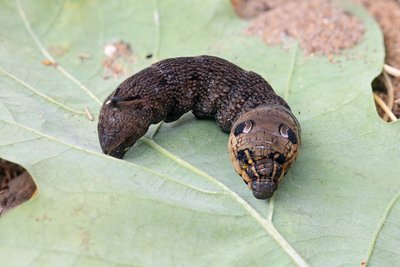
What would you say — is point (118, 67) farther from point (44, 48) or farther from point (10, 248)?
point (10, 248)

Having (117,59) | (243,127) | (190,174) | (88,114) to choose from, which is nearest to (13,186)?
(88,114)

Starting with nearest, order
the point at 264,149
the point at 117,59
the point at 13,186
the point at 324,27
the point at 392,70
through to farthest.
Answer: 1. the point at 264,149
2. the point at 13,186
3. the point at 392,70
4. the point at 117,59
5. the point at 324,27

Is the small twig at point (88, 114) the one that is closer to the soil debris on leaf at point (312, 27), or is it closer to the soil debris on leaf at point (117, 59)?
the soil debris on leaf at point (117, 59)

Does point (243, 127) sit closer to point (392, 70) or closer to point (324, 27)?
point (392, 70)

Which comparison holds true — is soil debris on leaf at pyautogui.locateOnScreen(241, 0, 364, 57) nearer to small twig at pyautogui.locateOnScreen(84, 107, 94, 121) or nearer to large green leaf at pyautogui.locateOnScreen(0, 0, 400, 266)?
large green leaf at pyautogui.locateOnScreen(0, 0, 400, 266)

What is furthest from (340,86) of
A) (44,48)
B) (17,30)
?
(17,30)

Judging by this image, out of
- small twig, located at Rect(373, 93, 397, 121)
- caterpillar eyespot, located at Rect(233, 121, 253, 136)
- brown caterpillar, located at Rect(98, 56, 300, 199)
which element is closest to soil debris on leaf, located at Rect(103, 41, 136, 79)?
brown caterpillar, located at Rect(98, 56, 300, 199)
